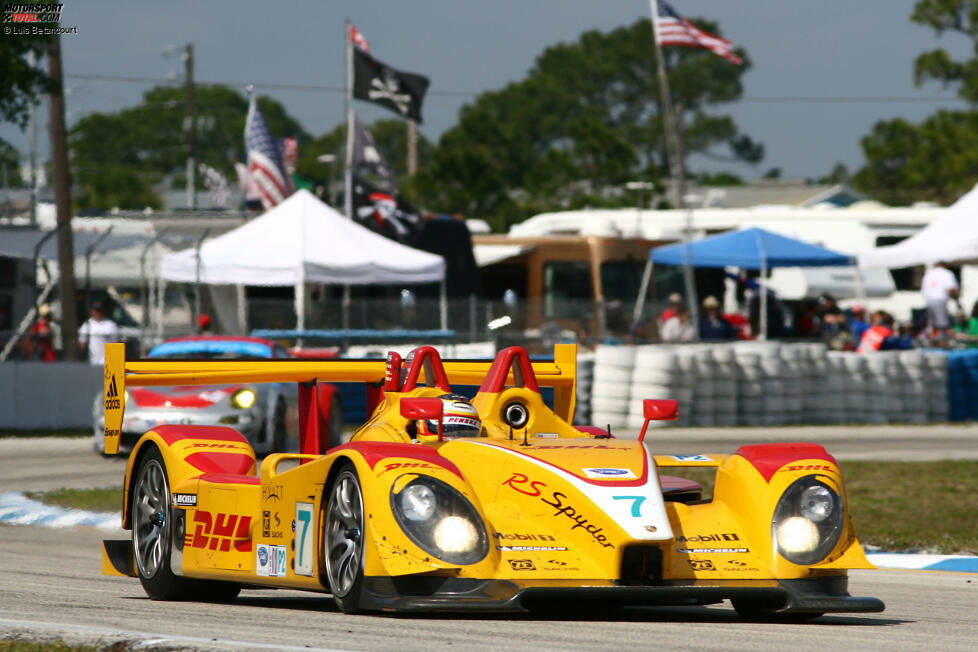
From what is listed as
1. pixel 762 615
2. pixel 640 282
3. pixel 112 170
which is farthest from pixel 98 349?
pixel 112 170

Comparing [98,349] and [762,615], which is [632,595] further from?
[98,349]

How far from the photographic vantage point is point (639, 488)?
669 cm

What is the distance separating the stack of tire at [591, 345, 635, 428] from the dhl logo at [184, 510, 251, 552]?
14.0m

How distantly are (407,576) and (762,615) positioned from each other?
5.56 ft

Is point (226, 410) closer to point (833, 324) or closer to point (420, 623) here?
point (420, 623)

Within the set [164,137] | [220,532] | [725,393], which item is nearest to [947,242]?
[725,393]

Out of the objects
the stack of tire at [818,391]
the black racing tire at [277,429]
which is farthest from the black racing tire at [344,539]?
the stack of tire at [818,391]

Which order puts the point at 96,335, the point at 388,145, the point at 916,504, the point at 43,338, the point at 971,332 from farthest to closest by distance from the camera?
the point at 388,145
the point at 971,332
the point at 43,338
the point at 96,335
the point at 916,504

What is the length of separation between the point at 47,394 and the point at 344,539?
16476mm

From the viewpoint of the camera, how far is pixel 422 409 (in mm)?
7121

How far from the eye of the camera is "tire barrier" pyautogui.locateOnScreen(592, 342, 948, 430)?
21.6 m

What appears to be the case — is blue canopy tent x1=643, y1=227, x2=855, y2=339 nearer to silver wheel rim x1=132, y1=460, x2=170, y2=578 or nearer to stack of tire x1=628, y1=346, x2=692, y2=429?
stack of tire x1=628, y1=346, x2=692, y2=429

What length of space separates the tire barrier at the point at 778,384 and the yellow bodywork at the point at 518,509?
13576 millimetres

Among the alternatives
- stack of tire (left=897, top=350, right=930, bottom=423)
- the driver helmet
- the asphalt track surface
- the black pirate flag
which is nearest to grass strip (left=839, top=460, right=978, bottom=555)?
the asphalt track surface
